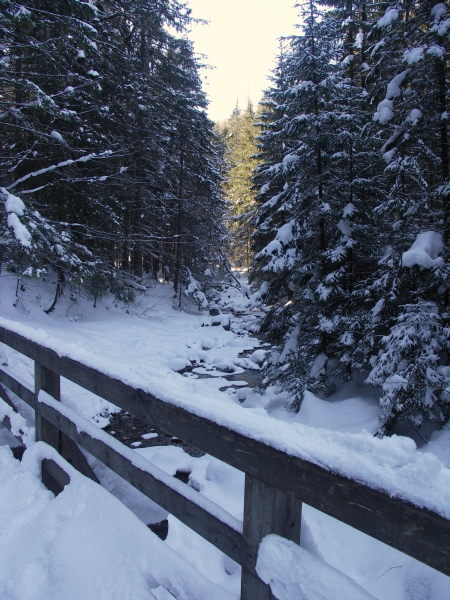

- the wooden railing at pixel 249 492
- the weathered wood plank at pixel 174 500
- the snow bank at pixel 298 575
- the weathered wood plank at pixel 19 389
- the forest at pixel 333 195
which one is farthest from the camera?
the forest at pixel 333 195

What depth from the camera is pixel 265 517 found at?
1.61 metres

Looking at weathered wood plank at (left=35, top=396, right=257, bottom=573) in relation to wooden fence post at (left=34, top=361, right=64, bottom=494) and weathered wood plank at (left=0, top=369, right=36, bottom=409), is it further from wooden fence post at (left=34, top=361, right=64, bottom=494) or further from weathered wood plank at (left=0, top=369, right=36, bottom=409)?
weathered wood plank at (left=0, top=369, right=36, bottom=409)

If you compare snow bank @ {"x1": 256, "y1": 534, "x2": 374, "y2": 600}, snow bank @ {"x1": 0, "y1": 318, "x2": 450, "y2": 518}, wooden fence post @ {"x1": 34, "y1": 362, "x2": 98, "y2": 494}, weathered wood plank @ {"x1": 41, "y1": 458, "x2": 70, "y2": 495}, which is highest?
snow bank @ {"x1": 0, "y1": 318, "x2": 450, "y2": 518}

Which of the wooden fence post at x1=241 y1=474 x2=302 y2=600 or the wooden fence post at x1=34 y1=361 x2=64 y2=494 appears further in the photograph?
the wooden fence post at x1=34 y1=361 x2=64 y2=494

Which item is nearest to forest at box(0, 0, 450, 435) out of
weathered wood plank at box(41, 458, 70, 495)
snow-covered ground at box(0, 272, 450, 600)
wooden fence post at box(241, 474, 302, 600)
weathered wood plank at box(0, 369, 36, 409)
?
snow-covered ground at box(0, 272, 450, 600)

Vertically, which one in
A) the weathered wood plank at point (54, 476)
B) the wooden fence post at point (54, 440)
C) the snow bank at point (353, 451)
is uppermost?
the snow bank at point (353, 451)

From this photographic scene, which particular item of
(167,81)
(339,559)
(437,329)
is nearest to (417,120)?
(437,329)

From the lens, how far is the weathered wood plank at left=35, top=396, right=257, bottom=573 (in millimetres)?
1790

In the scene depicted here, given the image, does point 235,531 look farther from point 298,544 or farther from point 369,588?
point 369,588

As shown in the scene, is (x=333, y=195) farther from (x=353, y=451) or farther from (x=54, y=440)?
(x=353, y=451)

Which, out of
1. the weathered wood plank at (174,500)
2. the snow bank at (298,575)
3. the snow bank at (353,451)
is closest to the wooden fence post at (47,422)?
the weathered wood plank at (174,500)

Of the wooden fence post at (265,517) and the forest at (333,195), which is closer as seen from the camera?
the wooden fence post at (265,517)

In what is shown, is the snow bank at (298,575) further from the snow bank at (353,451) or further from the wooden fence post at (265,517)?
the snow bank at (353,451)

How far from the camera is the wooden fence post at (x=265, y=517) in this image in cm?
157
